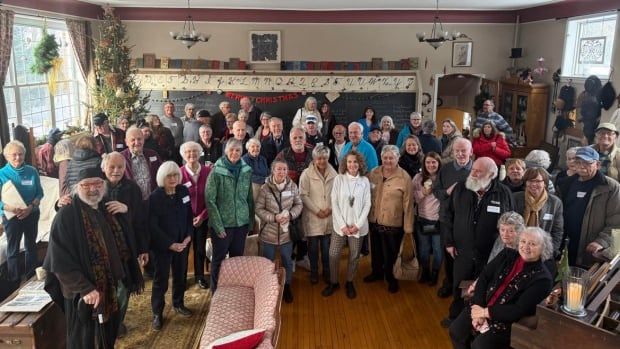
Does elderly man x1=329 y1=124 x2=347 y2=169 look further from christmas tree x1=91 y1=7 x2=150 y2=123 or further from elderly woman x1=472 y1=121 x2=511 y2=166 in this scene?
christmas tree x1=91 y1=7 x2=150 y2=123

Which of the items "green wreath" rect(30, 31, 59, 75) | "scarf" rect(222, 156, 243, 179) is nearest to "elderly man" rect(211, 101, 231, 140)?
"green wreath" rect(30, 31, 59, 75)

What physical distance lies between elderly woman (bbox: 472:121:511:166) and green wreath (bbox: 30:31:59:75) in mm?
6108

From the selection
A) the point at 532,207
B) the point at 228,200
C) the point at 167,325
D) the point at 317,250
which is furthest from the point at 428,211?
the point at 167,325

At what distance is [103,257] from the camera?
3012mm

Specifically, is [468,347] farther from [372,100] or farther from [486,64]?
[486,64]

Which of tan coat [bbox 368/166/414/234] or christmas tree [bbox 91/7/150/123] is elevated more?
christmas tree [bbox 91/7/150/123]

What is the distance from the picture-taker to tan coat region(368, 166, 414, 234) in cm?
425

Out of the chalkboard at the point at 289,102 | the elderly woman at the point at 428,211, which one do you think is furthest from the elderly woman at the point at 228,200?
the chalkboard at the point at 289,102

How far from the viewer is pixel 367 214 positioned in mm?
4238

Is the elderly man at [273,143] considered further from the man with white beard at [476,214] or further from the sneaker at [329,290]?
the man with white beard at [476,214]

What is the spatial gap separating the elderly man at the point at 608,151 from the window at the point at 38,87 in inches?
281

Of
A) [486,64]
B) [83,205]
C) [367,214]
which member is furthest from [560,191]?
[486,64]

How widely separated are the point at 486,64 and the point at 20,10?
8.26 metres

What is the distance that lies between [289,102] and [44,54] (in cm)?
428
